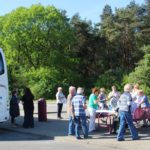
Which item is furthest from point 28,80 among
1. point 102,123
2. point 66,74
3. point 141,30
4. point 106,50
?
point 102,123

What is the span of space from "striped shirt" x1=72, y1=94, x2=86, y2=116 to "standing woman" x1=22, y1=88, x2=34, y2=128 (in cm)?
439

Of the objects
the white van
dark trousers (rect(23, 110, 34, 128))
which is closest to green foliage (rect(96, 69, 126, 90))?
dark trousers (rect(23, 110, 34, 128))

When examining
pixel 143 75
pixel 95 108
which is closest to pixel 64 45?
pixel 143 75

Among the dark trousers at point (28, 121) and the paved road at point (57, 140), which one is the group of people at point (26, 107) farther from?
the paved road at point (57, 140)

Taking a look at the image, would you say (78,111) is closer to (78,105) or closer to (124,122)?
(78,105)

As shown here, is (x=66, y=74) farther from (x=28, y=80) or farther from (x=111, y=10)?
(x=111, y=10)

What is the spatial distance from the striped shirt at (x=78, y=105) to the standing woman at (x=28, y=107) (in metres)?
4.39

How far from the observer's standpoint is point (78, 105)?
16.8 metres

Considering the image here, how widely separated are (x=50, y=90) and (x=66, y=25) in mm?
16365

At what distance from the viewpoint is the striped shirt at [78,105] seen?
55.0ft

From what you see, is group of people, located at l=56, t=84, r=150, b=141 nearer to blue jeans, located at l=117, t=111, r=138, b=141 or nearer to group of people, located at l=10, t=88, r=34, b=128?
blue jeans, located at l=117, t=111, r=138, b=141

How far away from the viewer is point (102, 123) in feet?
64.3

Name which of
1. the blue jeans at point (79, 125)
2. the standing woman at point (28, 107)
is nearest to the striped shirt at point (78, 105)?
the blue jeans at point (79, 125)

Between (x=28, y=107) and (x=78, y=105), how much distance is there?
16.2 ft
